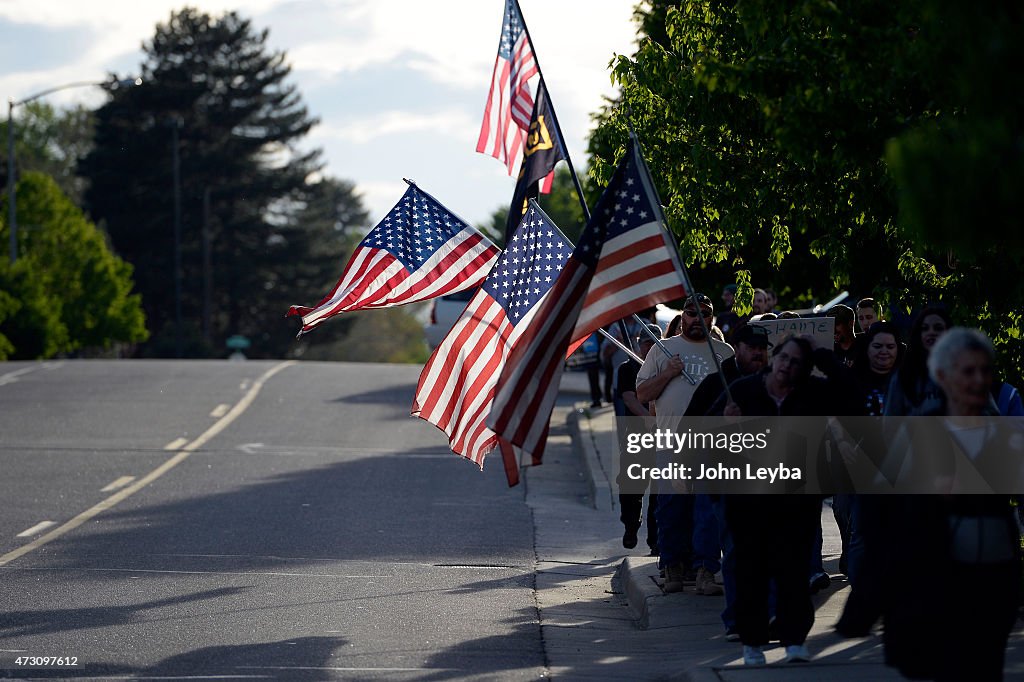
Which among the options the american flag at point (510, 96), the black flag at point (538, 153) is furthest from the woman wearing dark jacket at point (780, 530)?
the american flag at point (510, 96)

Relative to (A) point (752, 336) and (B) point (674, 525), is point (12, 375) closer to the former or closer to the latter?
(B) point (674, 525)

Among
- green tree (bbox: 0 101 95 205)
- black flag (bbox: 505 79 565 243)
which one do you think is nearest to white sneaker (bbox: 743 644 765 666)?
black flag (bbox: 505 79 565 243)

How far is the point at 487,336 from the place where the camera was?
9977 millimetres

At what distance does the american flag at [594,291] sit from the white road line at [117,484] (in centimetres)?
857

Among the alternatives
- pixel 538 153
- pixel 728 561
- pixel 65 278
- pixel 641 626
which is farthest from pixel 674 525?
pixel 65 278

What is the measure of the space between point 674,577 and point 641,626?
614 mm

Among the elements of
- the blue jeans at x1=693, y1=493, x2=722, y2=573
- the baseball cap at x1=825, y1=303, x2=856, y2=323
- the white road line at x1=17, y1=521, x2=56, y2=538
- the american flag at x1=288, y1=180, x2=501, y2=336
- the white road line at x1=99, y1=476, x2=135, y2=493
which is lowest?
the white road line at x1=17, y1=521, x2=56, y2=538

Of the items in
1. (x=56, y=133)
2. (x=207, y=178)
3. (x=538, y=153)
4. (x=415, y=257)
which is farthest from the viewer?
(x=56, y=133)

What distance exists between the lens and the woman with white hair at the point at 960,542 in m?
5.86

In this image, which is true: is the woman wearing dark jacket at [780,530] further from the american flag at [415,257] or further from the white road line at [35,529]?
the white road line at [35,529]

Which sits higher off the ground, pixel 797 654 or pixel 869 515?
pixel 869 515

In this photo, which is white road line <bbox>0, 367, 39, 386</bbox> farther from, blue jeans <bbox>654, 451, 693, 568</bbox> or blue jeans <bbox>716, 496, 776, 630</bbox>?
blue jeans <bbox>716, 496, 776, 630</bbox>

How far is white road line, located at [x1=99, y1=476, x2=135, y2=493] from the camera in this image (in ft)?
52.6
